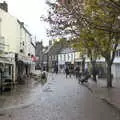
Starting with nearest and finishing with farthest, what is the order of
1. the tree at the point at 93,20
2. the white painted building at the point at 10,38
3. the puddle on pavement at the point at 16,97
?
the tree at the point at 93,20 < the puddle on pavement at the point at 16,97 < the white painted building at the point at 10,38

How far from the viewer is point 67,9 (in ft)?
77.8

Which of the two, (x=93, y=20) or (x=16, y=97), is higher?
(x=93, y=20)

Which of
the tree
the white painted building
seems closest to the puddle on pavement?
the tree

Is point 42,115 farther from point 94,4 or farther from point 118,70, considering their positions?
point 118,70

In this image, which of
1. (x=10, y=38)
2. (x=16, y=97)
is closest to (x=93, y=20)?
(x=16, y=97)

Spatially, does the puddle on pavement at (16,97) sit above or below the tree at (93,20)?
below

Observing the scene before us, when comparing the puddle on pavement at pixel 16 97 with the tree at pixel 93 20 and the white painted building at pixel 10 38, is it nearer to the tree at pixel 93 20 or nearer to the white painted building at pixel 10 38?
the tree at pixel 93 20

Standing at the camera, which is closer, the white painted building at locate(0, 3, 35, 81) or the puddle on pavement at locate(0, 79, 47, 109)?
the puddle on pavement at locate(0, 79, 47, 109)

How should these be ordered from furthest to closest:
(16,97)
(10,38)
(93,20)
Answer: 1. (10,38)
2. (16,97)
3. (93,20)

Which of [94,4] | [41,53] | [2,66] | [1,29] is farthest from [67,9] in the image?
[41,53]

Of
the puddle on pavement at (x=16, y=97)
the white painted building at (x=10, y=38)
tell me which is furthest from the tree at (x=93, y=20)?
the white painted building at (x=10, y=38)

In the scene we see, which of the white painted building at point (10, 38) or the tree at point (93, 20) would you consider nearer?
the tree at point (93, 20)

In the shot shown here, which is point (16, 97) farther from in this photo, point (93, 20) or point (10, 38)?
point (10, 38)

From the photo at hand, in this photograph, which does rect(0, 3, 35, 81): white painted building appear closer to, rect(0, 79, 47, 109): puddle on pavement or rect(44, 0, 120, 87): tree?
rect(0, 79, 47, 109): puddle on pavement
